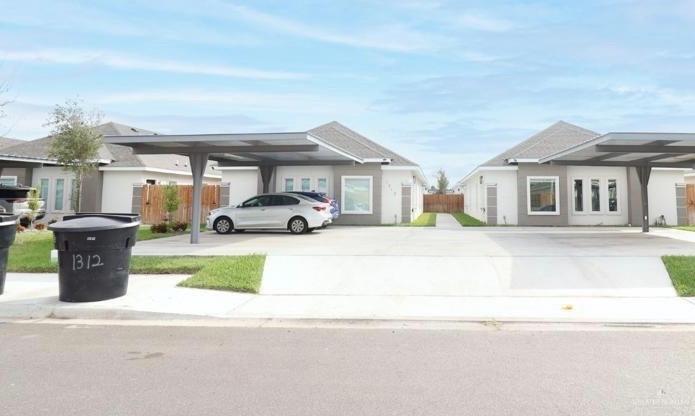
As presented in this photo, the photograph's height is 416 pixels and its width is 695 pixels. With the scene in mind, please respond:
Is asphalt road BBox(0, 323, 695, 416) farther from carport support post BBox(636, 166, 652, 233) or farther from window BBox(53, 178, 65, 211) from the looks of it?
window BBox(53, 178, 65, 211)

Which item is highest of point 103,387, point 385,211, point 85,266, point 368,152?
point 368,152

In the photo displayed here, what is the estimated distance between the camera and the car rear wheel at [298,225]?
17453mm

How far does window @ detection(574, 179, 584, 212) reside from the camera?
72.4 feet

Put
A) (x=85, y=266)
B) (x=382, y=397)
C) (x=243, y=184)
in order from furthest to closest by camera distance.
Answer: (x=243, y=184), (x=85, y=266), (x=382, y=397)

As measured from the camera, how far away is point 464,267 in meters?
9.87

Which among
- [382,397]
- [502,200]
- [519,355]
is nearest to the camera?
[382,397]

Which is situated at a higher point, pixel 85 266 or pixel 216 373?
pixel 85 266

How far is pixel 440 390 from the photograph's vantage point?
13.5 feet

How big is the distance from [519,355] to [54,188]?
2591 cm

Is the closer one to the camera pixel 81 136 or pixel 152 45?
pixel 152 45

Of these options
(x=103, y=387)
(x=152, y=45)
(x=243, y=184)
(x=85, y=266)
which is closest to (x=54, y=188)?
(x=243, y=184)

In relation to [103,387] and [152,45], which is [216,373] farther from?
[152,45]

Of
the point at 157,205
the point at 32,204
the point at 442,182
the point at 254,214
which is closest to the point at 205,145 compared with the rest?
the point at 254,214

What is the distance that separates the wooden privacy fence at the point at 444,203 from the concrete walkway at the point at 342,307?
1398 inches
